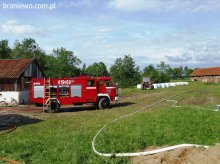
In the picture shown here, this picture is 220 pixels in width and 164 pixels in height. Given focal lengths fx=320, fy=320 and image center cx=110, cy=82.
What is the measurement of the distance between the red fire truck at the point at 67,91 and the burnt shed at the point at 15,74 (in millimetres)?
6801

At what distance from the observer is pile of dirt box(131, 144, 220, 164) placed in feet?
24.7

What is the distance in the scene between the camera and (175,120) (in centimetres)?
1485

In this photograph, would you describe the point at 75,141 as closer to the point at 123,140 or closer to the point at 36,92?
the point at 123,140

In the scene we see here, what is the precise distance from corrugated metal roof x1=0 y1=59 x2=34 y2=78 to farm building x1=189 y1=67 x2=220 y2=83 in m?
83.7

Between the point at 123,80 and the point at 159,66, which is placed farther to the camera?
the point at 159,66

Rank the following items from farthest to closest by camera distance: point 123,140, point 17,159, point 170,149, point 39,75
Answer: point 39,75 < point 123,140 < point 17,159 < point 170,149

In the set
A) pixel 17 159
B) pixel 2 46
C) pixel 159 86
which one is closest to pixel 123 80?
pixel 159 86

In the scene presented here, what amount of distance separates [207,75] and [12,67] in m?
89.1

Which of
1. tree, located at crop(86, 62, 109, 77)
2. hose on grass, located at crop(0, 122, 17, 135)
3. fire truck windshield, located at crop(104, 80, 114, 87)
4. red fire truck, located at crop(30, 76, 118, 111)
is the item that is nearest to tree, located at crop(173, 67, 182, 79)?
tree, located at crop(86, 62, 109, 77)

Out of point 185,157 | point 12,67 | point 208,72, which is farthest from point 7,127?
point 208,72

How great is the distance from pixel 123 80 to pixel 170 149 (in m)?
70.1

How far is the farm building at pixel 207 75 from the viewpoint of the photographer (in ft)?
350

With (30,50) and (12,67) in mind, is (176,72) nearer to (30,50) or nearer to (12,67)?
(30,50)

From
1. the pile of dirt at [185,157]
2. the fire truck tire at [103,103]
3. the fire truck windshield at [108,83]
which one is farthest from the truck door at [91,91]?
Result: the pile of dirt at [185,157]
